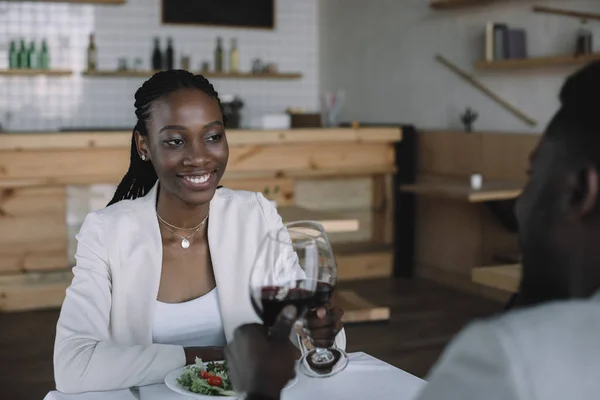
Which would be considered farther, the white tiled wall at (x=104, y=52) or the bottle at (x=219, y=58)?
the bottle at (x=219, y=58)

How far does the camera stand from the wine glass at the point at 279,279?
1012mm

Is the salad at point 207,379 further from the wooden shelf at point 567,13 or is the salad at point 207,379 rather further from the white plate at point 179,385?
the wooden shelf at point 567,13

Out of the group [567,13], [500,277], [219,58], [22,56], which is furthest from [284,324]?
[219,58]

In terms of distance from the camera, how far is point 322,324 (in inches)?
46.6

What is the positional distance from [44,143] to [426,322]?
105 inches

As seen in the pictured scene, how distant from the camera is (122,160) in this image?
5250mm

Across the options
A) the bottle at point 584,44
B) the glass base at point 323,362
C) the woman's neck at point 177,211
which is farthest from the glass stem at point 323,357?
the bottle at point 584,44

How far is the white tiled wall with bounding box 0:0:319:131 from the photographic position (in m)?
6.91

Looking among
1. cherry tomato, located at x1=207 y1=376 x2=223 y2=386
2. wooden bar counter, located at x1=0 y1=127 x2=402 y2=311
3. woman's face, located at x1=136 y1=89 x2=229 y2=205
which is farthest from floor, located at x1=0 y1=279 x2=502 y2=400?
cherry tomato, located at x1=207 y1=376 x2=223 y2=386

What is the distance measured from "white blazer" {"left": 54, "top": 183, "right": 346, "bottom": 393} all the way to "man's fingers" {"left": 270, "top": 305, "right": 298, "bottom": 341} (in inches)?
24.4

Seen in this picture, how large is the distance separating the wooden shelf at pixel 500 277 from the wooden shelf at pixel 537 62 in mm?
2206

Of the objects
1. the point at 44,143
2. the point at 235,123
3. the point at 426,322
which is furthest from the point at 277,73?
the point at 426,322

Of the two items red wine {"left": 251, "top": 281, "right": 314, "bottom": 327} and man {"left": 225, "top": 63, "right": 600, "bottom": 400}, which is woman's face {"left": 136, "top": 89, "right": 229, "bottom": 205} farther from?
man {"left": 225, "top": 63, "right": 600, "bottom": 400}

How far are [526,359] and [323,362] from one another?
85 centimetres
